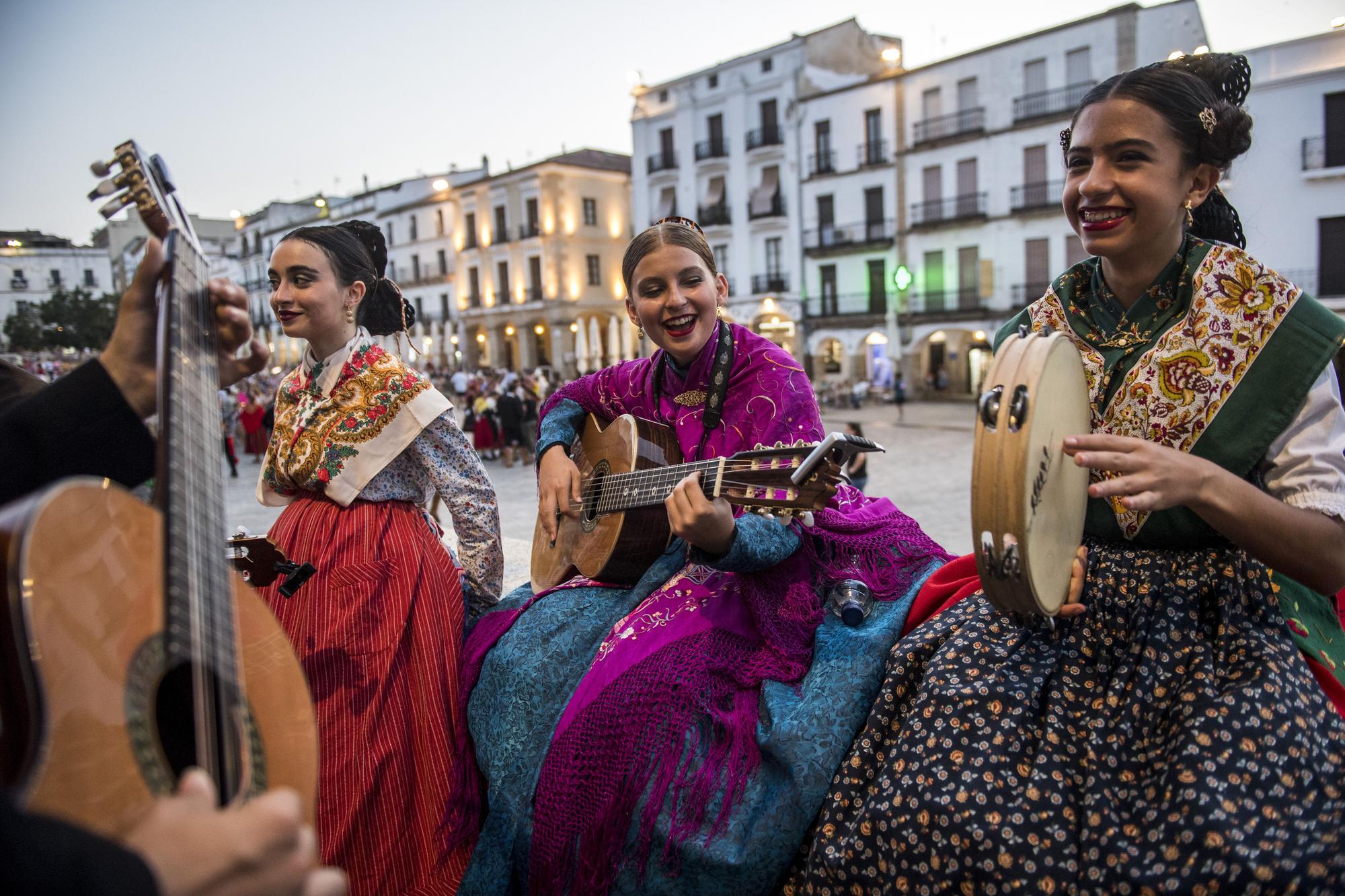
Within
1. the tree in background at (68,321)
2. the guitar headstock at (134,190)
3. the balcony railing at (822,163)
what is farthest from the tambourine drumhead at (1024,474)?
the balcony railing at (822,163)

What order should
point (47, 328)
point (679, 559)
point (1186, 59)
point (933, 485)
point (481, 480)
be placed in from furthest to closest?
point (933, 485)
point (47, 328)
point (481, 480)
point (679, 559)
point (1186, 59)

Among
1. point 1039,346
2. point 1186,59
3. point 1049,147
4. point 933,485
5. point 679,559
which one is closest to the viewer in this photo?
point 1039,346

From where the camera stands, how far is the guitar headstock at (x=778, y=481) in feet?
6.68

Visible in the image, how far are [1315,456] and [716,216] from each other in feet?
104

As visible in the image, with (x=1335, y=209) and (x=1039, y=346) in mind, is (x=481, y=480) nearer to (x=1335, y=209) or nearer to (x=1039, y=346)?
(x=1039, y=346)

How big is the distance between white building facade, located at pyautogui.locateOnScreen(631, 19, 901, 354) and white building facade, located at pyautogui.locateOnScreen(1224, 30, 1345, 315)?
42.2 ft

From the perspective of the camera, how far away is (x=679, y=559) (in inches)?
105

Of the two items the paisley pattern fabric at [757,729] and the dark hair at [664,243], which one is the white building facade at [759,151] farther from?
the paisley pattern fabric at [757,729]

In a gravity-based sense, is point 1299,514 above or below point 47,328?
below

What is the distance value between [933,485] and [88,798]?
10.8 metres

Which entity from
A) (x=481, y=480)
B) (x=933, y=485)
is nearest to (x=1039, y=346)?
(x=481, y=480)

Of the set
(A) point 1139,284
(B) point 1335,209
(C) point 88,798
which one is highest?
(B) point 1335,209

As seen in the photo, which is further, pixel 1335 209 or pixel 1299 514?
pixel 1335 209

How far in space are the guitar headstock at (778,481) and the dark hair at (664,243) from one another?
88cm
